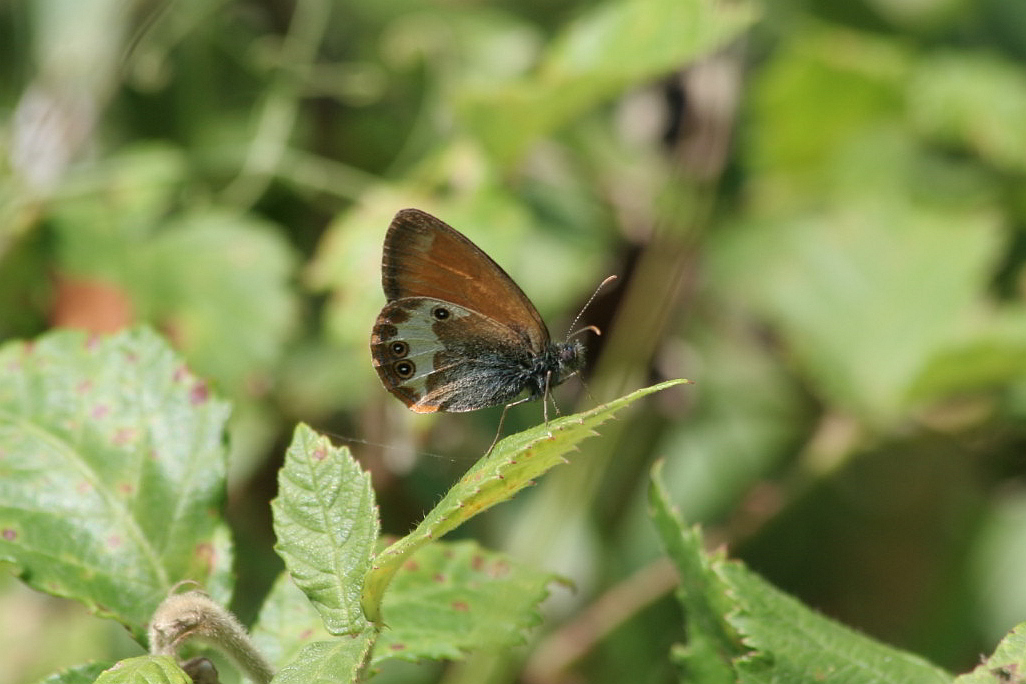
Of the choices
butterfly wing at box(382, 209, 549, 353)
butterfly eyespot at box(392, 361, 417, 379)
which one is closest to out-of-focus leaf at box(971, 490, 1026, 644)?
butterfly wing at box(382, 209, 549, 353)

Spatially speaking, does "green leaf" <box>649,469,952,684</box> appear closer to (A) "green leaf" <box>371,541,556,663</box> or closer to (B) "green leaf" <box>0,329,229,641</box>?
(A) "green leaf" <box>371,541,556,663</box>

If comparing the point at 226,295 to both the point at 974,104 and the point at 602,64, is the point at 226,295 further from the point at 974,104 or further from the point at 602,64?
the point at 974,104

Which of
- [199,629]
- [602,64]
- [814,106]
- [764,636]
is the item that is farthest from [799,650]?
[814,106]

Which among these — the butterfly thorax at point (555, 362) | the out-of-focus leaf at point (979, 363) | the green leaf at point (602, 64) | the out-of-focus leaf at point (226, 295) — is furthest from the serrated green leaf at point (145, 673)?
the out-of-focus leaf at point (979, 363)

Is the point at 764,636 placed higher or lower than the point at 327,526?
lower

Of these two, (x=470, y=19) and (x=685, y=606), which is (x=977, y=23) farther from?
(x=685, y=606)

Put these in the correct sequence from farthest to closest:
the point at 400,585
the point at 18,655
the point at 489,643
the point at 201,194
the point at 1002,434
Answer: the point at 201,194 < the point at 1002,434 < the point at 18,655 < the point at 400,585 < the point at 489,643

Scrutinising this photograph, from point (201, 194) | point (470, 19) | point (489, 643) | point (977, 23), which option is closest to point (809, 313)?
point (977, 23)
